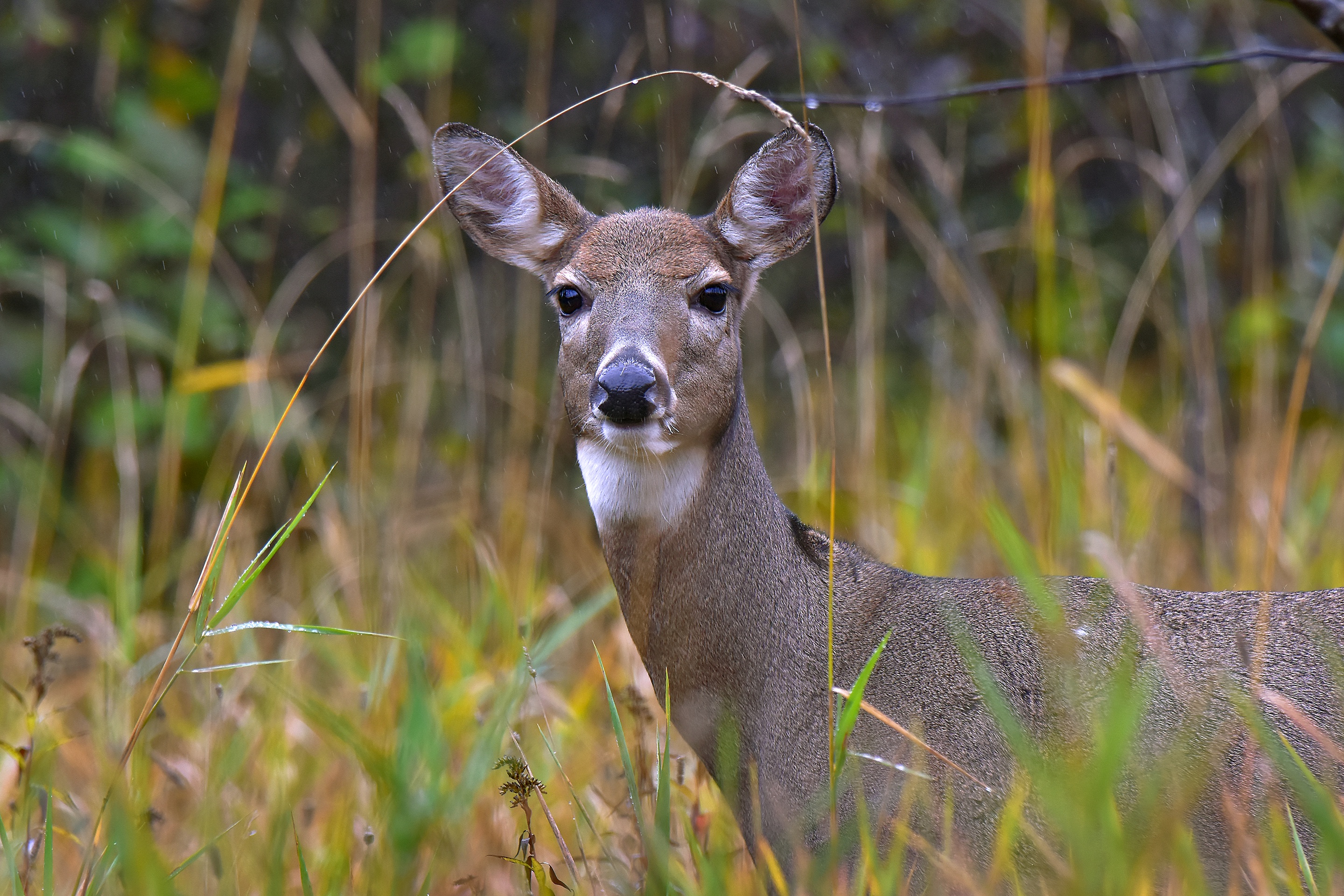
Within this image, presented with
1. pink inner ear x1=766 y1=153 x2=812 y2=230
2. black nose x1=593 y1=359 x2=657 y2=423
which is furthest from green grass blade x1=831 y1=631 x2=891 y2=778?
pink inner ear x1=766 y1=153 x2=812 y2=230

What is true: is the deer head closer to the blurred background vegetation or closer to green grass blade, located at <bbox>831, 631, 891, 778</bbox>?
the blurred background vegetation

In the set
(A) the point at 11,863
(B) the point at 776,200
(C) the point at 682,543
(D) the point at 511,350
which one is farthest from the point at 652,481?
(D) the point at 511,350

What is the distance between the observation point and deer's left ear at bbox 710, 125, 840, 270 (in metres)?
3.44

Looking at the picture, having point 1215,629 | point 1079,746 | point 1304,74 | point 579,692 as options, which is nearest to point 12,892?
point 579,692

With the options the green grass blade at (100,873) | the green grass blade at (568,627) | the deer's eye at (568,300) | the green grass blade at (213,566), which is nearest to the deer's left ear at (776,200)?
the deer's eye at (568,300)

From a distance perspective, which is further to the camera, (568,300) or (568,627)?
(568,300)

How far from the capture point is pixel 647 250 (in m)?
3.46

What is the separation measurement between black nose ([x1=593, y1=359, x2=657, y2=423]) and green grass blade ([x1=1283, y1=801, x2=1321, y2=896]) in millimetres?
1557

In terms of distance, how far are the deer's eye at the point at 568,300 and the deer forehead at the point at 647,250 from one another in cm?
5

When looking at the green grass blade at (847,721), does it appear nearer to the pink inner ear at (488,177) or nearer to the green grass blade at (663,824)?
the green grass blade at (663,824)

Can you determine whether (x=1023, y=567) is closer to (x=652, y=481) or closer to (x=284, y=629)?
(x=652, y=481)

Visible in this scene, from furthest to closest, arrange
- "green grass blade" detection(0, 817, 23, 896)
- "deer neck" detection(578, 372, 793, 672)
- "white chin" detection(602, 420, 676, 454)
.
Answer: "deer neck" detection(578, 372, 793, 672)
"white chin" detection(602, 420, 676, 454)
"green grass blade" detection(0, 817, 23, 896)

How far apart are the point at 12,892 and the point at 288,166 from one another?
2667 millimetres

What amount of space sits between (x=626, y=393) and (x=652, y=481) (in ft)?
1.04
